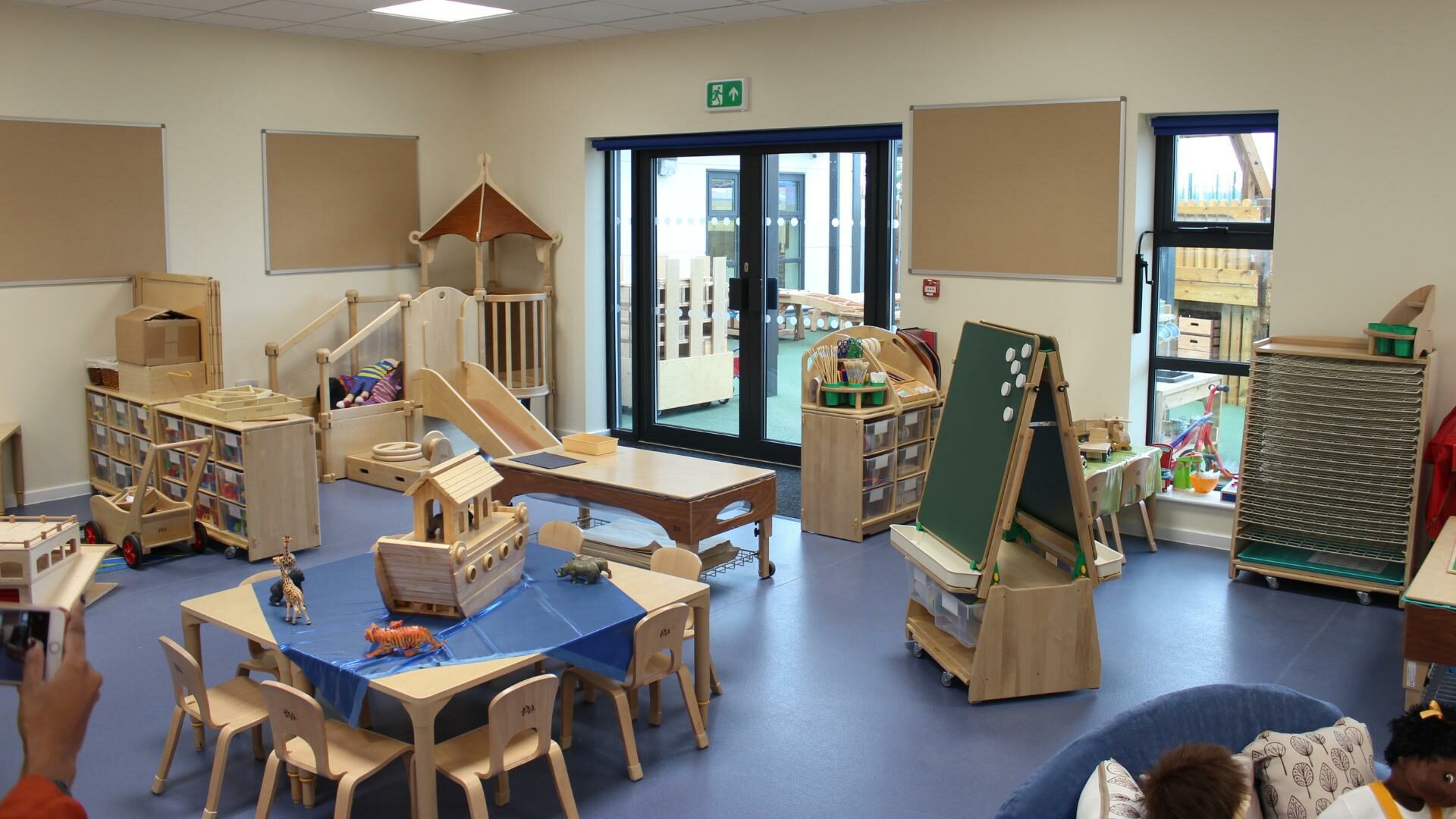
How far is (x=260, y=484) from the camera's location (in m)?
6.39

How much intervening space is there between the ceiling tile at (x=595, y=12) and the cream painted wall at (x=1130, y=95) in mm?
716

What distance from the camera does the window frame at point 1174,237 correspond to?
21.8 ft

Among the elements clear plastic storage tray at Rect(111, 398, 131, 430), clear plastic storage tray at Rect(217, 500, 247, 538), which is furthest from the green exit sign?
clear plastic storage tray at Rect(111, 398, 131, 430)

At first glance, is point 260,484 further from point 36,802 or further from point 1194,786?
point 1194,786

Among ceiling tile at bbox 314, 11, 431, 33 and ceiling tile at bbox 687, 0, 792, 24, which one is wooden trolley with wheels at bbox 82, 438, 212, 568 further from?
ceiling tile at bbox 687, 0, 792, 24

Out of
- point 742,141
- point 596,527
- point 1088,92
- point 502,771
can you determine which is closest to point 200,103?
point 742,141

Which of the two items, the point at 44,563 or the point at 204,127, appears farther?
the point at 204,127

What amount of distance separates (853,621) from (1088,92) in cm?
338

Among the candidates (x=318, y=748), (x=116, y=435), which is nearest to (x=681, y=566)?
(x=318, y=748)

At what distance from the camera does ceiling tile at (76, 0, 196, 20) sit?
24.4ft

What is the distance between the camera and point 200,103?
27.1 ft

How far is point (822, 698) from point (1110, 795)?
2199 mm

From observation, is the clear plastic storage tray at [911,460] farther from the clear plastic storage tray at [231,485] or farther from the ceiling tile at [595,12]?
the clear plastic storage tray at [231,485]

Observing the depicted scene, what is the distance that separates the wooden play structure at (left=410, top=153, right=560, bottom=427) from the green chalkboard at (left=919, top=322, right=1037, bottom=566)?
15.4 ft
